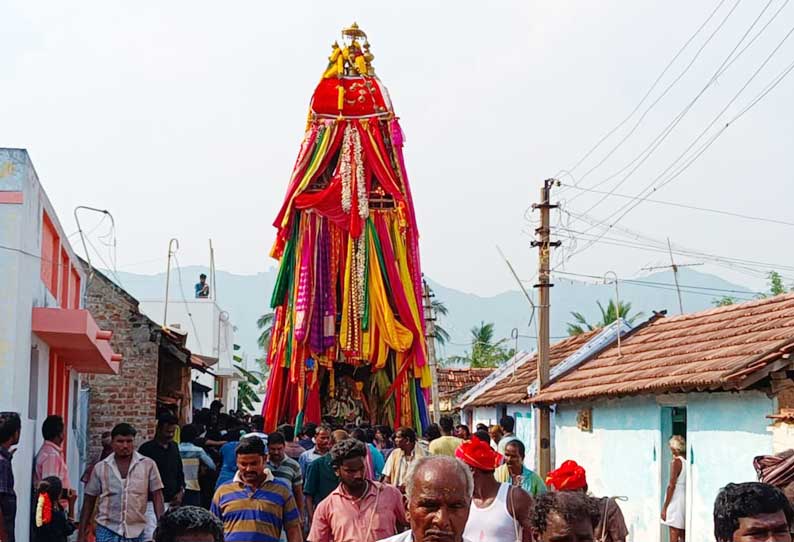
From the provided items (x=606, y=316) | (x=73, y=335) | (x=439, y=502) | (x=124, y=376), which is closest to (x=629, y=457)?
(x=124, y=376)

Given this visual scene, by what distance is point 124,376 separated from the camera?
19672mm

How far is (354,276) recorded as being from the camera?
22.2m

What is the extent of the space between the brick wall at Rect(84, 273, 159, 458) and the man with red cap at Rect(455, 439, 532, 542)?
13056 mm

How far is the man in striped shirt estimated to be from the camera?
7.75 m

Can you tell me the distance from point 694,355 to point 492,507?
32.3 feet

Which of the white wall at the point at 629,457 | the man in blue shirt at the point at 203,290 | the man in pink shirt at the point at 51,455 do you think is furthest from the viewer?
the man in blue shirt at the point at 203,290

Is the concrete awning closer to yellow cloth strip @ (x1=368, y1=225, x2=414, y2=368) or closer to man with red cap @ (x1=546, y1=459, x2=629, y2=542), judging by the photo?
man with red cap @ (x1=546, y1=459, x2=629, y2=542)

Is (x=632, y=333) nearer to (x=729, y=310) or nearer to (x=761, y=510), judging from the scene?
(x=729, y=310)

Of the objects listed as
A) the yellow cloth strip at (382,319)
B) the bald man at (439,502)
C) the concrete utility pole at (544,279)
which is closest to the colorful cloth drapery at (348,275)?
the yellow cloth strip at (382,319)

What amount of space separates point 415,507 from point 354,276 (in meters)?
17.2

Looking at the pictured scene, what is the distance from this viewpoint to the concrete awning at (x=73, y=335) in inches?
479

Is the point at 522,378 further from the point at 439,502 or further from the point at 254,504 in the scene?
the point at 439,502

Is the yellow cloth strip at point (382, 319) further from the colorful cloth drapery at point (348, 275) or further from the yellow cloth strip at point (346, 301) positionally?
the yellow cloth strip at point (346, 301)

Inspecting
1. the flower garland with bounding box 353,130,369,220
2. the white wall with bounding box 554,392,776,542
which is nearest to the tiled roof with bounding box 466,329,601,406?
the white wall with bounding box 554,392,776,542
